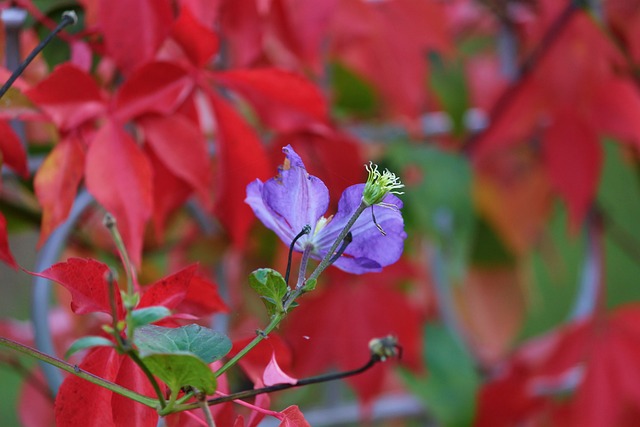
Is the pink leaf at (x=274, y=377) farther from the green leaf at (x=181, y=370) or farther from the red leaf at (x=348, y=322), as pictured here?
the red leaf at (x=348, y=322)

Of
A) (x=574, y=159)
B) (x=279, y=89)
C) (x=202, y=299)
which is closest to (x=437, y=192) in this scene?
(x=574, y=159)

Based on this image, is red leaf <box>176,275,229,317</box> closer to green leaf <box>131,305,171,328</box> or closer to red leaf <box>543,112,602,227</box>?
green leaf <box>131,305,171,328</box>

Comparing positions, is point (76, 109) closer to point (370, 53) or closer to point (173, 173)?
point (173, 173)

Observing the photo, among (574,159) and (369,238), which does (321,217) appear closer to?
(369,238)

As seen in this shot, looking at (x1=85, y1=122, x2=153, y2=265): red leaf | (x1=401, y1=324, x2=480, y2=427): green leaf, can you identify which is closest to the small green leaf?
(x1=85, y1=122, x2=153, y2=265): red leaf

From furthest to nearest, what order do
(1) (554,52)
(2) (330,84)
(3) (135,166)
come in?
(2) (330,84) → (1) (554,52) → (3) (135,166)

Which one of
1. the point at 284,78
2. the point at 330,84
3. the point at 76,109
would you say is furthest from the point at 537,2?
the point at 76,109

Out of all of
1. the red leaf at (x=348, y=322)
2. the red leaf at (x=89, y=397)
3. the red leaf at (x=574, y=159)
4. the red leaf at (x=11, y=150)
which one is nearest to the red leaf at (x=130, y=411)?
the red leaf at (x=89, y=397)
